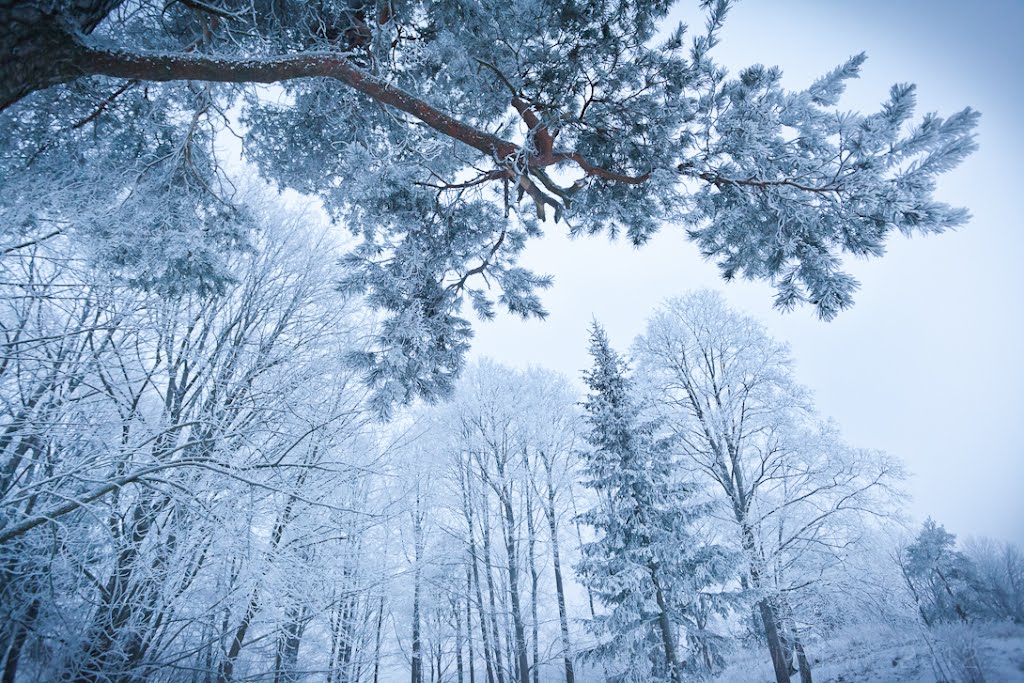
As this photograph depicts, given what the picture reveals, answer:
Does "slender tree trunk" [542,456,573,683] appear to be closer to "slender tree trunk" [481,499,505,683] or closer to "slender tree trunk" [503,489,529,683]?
"slender tree trunk" [503,489,529,683]

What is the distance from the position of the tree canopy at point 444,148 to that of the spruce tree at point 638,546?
24.4 feet

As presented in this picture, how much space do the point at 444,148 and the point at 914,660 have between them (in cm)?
1534

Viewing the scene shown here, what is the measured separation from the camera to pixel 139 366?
163 inches

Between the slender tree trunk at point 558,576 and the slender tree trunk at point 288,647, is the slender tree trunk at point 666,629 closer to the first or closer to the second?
the slender tree trunk at point 558,576

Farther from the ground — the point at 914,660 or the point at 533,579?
the point at 533,579

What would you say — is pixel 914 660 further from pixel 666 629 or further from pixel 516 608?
pixel 516 608

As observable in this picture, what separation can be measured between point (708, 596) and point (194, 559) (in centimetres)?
978

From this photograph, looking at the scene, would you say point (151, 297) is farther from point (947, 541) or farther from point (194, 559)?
point (947, 541)

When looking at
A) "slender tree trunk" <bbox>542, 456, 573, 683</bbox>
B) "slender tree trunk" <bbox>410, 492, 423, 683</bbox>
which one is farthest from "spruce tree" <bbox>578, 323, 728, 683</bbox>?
"slender tree trunk" <bbox>410, 492, 423, 683</bbox>

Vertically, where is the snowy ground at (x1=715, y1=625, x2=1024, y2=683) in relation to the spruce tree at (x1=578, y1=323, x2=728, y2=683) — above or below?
below

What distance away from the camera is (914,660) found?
9.69 metres

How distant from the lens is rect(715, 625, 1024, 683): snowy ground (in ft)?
23.5

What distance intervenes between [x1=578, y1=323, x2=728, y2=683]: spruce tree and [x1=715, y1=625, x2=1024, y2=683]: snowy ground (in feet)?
12.6

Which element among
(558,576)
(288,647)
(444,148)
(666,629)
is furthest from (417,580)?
(444,148)
